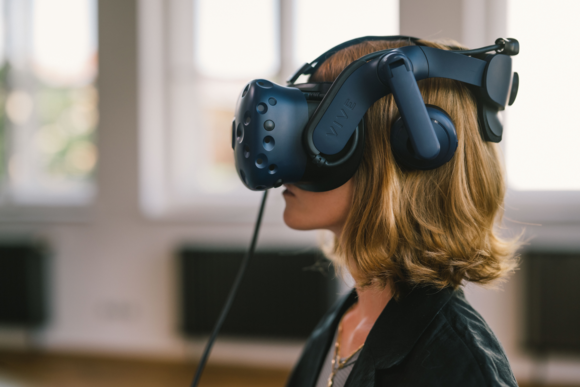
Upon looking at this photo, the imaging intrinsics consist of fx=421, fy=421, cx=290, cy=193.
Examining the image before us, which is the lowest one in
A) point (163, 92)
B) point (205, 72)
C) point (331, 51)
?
point (331, 51)

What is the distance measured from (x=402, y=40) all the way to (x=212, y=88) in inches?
104

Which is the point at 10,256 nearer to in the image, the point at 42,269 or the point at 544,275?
the point at 42,269

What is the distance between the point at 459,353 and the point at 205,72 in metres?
2.93

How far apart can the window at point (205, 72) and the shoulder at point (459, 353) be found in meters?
2.43

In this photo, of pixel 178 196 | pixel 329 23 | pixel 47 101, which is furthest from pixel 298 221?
pixel 47 101

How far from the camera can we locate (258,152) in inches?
21.6

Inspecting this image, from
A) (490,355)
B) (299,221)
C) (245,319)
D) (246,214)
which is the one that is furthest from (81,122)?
(490,355)

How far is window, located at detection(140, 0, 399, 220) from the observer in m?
2.85

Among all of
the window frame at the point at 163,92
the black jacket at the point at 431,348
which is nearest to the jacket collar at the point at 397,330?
the black jacket at the point at 431,348

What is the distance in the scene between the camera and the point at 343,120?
1.79ft

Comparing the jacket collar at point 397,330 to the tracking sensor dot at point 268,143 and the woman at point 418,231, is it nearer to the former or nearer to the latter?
the woman at point 418,231

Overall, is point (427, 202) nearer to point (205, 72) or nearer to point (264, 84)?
point (264, 84)

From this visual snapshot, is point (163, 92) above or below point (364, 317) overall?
above

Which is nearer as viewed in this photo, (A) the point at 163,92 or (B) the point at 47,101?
(A) the point at 163,92
